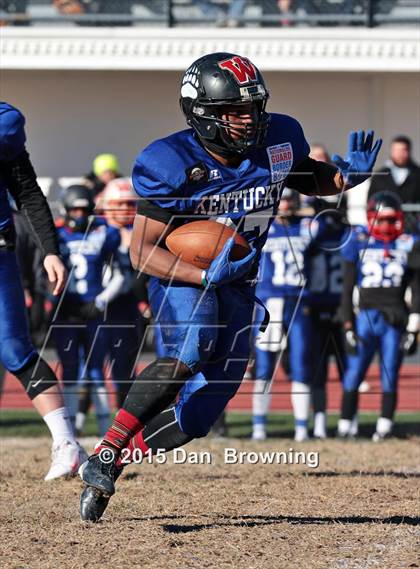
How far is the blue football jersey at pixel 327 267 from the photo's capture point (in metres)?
8.31

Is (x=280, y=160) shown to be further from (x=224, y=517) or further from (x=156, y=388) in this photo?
(x=224, y=517)

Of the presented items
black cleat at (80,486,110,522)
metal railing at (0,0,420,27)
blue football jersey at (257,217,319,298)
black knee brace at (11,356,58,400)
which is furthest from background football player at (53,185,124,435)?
metal railing at (0,0,420,27)

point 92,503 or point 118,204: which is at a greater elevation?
point 92,503

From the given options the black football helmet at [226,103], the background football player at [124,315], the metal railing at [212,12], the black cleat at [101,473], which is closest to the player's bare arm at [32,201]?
the black football helmet at [226,103]

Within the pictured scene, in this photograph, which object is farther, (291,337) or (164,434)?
(291,337)

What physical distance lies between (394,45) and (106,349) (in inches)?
259

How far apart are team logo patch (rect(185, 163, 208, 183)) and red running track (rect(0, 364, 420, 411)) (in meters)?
4.96

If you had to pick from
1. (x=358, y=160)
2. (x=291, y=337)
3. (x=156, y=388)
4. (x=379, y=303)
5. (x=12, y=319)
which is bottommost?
(x=291, y=337)

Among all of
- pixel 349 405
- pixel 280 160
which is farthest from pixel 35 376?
pixel 349 405

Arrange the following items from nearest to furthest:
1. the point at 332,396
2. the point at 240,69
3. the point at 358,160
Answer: the point at 240,69
the point at 358,160
the point at 332,396

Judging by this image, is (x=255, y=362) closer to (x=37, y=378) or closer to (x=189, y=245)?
(x=37, y=378)

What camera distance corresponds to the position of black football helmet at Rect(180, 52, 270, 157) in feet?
14.5

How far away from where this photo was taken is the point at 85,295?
8109 millimetres

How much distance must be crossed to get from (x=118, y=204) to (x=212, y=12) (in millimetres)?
5446
